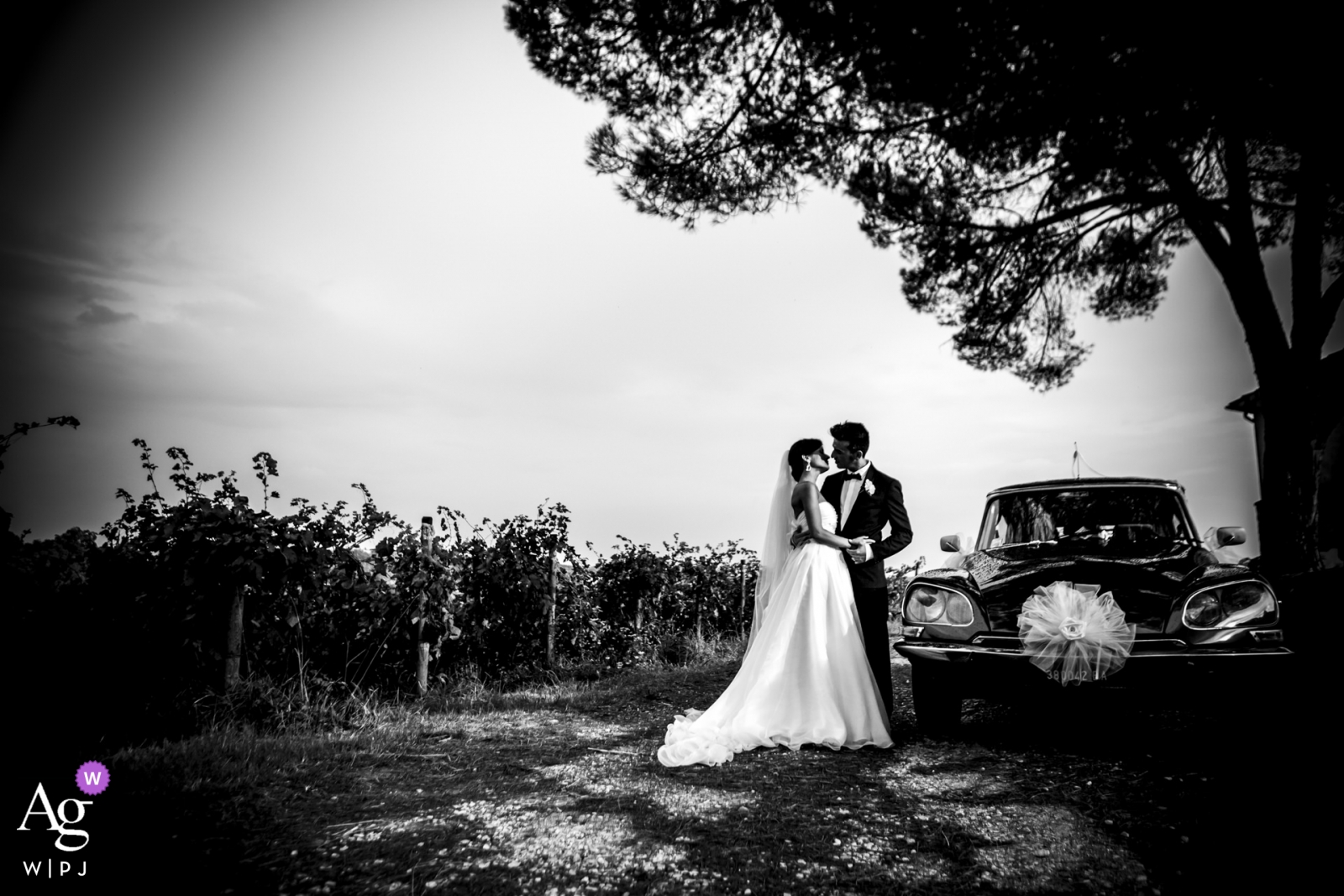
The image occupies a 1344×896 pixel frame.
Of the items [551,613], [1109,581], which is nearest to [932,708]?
[1109,581]

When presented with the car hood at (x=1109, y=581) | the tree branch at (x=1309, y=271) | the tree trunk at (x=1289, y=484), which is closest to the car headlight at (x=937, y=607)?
the car hood at (x=1109, y=581)

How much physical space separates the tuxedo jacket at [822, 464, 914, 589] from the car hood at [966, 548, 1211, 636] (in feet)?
1.76

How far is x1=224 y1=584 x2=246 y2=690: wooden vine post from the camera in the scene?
463 centimetres

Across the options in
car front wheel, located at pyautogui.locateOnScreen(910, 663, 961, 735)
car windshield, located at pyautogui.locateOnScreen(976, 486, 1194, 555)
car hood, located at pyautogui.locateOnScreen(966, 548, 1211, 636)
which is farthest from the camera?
car windshield, located at pyautogui.locateOnScreen(976, 486, 1194, 555)

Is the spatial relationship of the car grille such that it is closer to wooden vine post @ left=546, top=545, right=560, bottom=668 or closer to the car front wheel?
the car front wheel

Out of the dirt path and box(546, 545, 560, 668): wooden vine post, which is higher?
box(546, 545, 560, 668): wooden vine post

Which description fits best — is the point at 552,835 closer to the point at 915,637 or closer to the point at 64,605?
the point at 915,637

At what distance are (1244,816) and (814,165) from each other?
7109 mm

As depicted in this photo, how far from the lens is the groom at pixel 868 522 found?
4738 millimetres

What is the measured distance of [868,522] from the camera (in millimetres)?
4910

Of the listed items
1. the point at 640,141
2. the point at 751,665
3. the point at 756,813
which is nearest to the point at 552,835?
the point at 756,813

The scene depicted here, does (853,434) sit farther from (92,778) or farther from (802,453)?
(92,778)

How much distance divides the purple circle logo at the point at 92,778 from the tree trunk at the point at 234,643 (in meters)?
1.09

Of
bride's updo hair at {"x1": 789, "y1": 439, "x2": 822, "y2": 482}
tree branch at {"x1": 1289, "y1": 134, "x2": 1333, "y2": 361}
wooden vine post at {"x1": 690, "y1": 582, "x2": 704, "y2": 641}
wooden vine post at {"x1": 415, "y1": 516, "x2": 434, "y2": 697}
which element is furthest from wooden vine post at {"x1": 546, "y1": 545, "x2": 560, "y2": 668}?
tree branch at {"x1": 1289, "y1": 134, "x2": 1333, "y2": 361}
